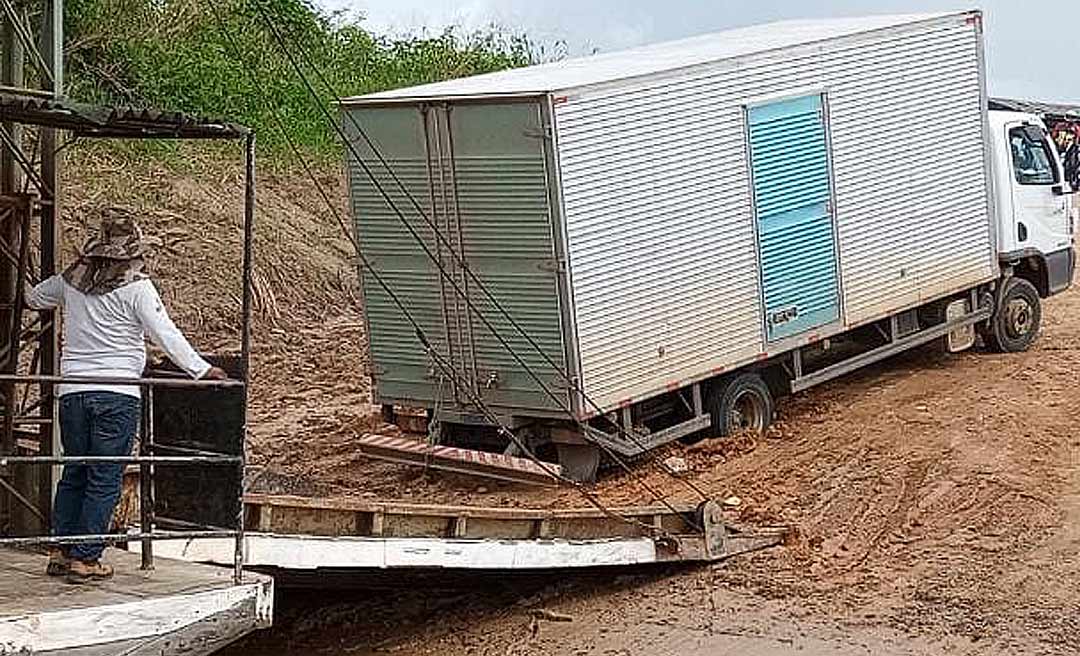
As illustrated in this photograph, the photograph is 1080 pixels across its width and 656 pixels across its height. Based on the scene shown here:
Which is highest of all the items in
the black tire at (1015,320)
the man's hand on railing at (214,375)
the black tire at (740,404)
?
the black tire at (1015,320)

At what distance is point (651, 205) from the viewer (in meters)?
13.6

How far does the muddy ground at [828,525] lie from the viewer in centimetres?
1094

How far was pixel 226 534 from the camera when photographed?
26.3 feet

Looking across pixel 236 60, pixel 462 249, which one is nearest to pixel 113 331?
pixel 462 249

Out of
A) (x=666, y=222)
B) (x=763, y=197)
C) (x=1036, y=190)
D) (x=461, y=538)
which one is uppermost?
(x=1036, y=190)

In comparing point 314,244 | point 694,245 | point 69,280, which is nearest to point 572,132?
point 694,245

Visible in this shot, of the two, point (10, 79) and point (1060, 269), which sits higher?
point (10, 79)

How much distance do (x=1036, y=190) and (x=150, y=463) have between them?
39.6 feet

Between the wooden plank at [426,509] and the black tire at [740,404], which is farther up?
the black tire at [740,404]

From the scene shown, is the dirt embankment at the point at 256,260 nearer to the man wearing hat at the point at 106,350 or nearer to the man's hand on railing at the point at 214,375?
the man wearing hat at the point at 106,350

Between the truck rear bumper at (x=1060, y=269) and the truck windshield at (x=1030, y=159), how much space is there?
78cm

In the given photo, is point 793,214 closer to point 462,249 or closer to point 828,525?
point 462,249

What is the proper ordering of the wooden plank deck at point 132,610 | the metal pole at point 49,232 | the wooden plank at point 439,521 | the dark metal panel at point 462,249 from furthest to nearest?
the dark metal panel at point 462,249, the wooden plank at point 439,521, the metal pole at point 49,232, the wooden plank deck at point 132,610

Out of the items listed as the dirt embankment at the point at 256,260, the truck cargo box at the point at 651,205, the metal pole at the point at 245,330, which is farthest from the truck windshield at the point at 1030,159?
the metal pole at the point at 245,330
